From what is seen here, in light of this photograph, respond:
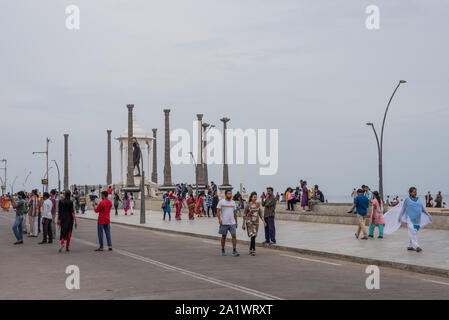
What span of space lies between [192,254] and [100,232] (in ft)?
9.60

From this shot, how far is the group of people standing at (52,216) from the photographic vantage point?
17.9m

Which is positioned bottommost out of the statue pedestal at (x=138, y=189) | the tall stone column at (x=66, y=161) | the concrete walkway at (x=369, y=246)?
the concrete walkway at (x=369, y=246)

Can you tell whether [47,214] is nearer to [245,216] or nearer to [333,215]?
[245,216]

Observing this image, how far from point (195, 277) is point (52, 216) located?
10731 millimetres

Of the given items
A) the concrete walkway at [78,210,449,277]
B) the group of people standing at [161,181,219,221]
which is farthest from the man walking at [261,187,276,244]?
the group of people standing at [161,181,219,221]

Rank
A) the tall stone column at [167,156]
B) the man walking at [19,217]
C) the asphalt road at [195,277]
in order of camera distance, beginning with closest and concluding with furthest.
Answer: the asphalt road at [195,277]
the man walking at [19,217]
the tall stone column at [167,156]

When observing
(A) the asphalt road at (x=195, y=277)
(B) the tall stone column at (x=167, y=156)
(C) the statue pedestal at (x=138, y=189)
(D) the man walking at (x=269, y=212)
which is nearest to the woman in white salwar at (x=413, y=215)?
(A) the asphalt road at (x=195, y=277)

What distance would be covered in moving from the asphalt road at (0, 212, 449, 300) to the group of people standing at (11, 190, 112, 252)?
69cm

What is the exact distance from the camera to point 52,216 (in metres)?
21.3

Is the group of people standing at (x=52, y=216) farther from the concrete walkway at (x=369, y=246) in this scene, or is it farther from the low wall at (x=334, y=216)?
the low wall at (x=334, y=216)

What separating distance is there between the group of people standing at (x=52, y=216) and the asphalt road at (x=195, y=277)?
0.69 m

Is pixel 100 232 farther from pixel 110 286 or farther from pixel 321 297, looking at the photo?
pixel 321 297

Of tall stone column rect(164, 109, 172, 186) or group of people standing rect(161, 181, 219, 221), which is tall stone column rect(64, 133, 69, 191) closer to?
tall stone column rect(164, 109, 172, 186)
